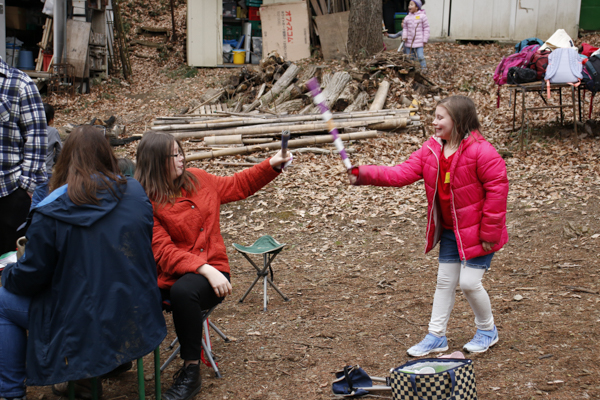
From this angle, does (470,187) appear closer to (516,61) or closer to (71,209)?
(71,209)

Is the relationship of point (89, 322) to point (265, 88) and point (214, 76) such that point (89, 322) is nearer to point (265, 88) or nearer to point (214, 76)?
point (265, 88)

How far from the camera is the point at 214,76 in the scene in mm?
16516

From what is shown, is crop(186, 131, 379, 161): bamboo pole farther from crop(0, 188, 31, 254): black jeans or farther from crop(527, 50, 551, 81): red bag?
crop(0, 188, 31, 254): black jeans

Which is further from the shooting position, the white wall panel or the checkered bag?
the white wall panel

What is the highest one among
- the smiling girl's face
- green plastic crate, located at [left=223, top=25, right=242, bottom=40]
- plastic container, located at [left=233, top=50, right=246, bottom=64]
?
green plastic crate, located at [left=223, top=25, right=242, bottom=40]

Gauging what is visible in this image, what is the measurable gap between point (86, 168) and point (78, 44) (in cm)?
1336

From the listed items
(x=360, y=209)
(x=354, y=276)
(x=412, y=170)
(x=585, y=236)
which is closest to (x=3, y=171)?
(x=412, y=170)

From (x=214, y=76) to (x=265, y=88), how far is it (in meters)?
3.52

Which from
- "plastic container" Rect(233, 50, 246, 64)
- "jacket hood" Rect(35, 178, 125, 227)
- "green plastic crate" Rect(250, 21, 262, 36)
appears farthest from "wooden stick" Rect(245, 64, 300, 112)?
"jacket hood" Rect(35, 178, 125, 227)

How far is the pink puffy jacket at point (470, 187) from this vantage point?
11.1 feet

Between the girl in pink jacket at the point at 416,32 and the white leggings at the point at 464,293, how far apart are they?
1122 cm

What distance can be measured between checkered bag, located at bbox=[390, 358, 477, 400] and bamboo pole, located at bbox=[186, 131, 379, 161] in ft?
23.6

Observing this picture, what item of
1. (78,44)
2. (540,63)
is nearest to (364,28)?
(540,63)

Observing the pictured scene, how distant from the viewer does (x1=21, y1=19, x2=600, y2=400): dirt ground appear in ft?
11.5
